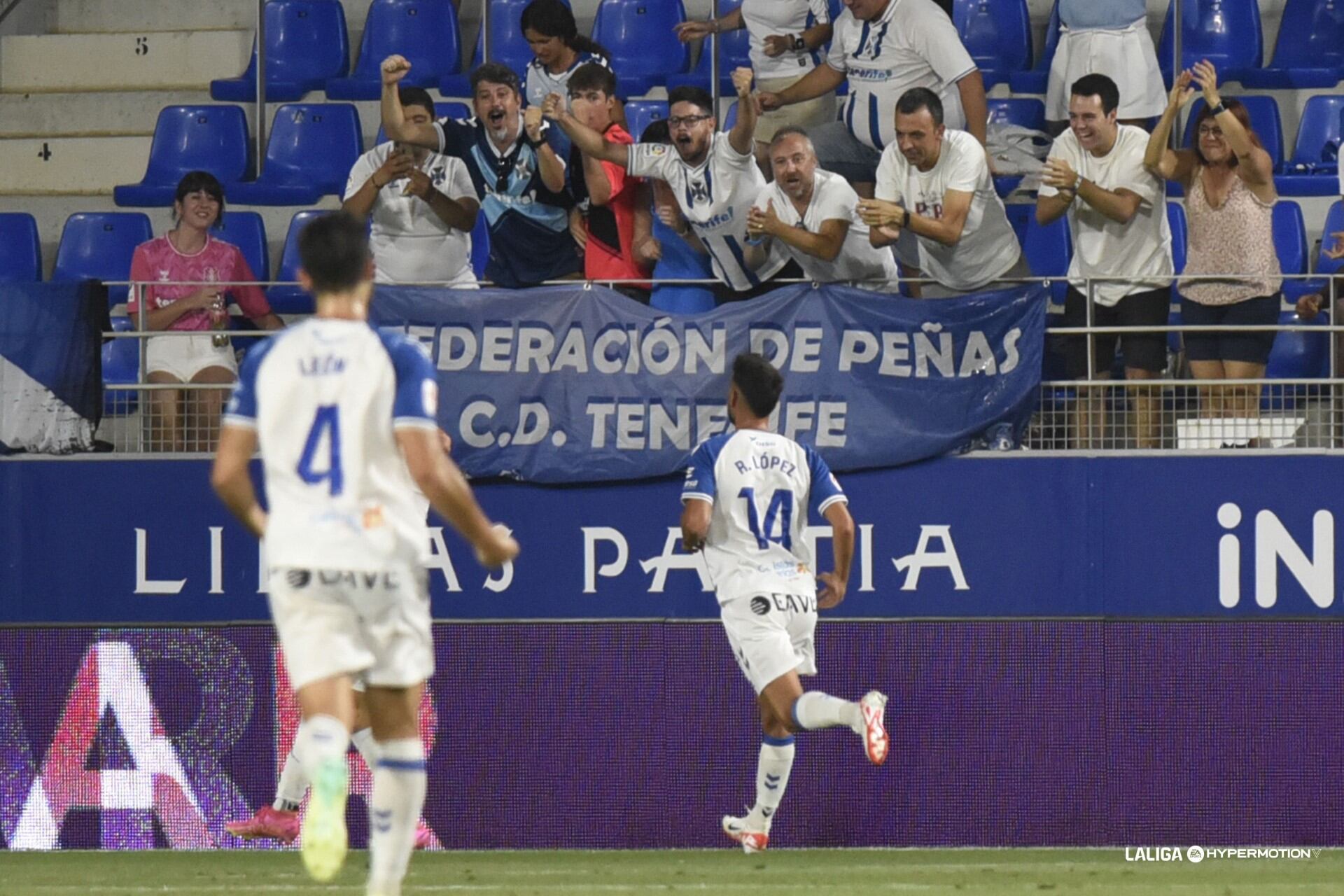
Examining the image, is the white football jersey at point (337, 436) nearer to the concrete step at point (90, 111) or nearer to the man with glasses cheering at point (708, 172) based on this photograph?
Result: the man with glasses cheering at point (708, 172)

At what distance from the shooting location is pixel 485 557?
529 centimetres

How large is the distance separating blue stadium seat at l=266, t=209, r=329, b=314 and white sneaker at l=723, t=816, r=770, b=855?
4.09m

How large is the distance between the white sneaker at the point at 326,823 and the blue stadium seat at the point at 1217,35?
9.14m

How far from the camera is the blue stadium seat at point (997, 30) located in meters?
12.7

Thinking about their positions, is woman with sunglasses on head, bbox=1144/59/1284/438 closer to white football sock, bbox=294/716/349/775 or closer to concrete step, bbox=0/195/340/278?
concrete step, bbox=0/195/340/278

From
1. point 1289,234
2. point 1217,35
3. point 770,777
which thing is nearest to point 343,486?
point 770,777

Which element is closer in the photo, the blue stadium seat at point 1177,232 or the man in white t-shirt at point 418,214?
the man in white t-shirt at point 418,214

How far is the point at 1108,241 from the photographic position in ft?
32.2

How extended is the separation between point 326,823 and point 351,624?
1.96ft

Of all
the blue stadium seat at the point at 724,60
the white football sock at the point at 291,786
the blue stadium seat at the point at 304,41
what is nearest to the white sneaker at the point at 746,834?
the white football sock at the point at 291,786

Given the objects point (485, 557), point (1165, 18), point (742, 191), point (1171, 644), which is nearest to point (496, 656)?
point (742, 191)

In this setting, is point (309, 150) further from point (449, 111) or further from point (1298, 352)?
point (1298, 352)

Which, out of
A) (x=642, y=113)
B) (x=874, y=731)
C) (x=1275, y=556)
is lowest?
(x=874, y=731)

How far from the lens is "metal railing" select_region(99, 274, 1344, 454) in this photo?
9.35 m
